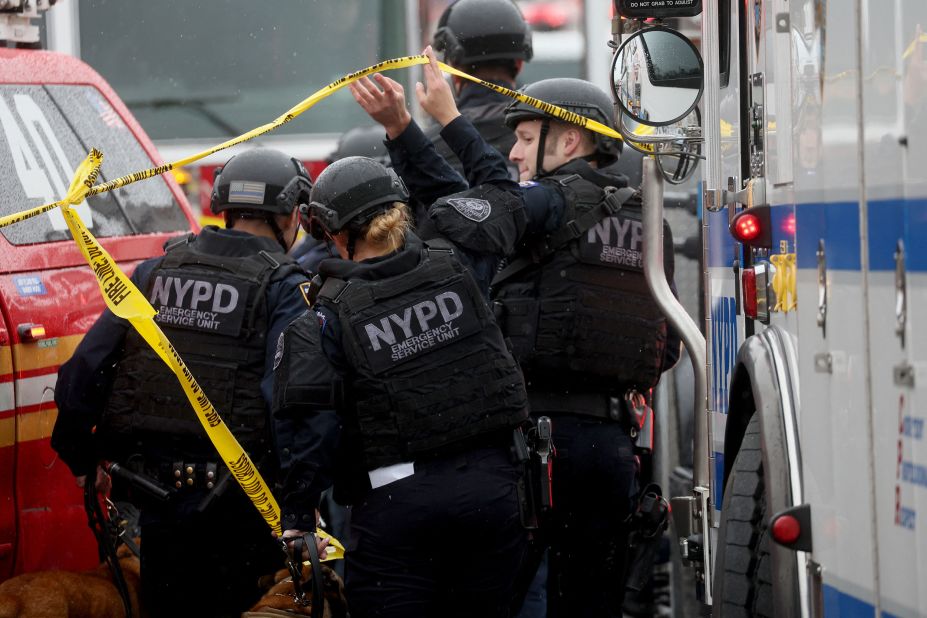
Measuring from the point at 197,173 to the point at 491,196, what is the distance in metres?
7.66

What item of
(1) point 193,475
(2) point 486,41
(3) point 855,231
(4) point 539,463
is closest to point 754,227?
(3) point 855,231

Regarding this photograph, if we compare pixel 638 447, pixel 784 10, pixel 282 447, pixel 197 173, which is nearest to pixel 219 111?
pixel 197 173

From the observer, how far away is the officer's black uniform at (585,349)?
5.08 meters

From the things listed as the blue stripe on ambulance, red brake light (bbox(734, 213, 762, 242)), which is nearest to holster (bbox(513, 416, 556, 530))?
red brake light (bbox(734, 213, 762, 242))

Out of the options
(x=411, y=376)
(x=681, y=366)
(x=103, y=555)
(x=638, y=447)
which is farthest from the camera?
(x=681, y=366)

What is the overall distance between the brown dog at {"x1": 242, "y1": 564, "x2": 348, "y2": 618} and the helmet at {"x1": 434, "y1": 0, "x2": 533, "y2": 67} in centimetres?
273

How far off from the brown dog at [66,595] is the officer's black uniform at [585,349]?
1536 millimetres

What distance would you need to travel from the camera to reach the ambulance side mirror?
4.05 metres

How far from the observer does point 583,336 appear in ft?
16.7

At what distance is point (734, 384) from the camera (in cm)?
370

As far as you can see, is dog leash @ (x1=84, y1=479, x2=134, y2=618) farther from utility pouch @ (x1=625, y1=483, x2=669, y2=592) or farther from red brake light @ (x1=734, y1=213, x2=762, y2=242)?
red brake light @ (x1=734, y1=213, x2=762, y2=242)

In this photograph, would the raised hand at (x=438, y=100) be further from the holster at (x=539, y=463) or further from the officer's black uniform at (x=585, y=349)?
the holster at (x=539, y=463)

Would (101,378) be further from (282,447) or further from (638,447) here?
(638,447)

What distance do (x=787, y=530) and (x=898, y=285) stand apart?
2.45ft
